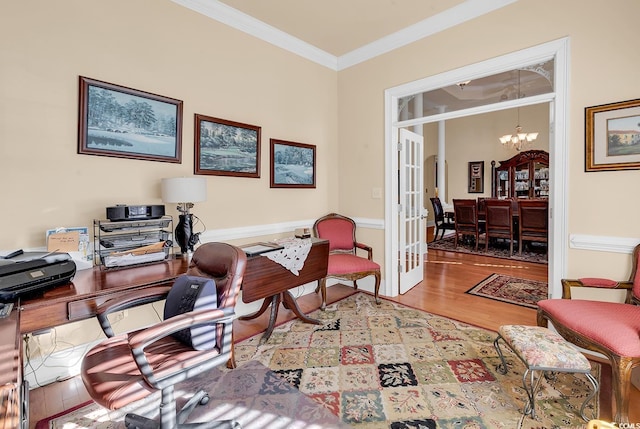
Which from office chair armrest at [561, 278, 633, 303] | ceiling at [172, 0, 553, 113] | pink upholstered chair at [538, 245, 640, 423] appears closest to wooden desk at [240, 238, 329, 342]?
pink upholstered chair at [538, 245, 640, 423]

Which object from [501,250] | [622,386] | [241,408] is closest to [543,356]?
[622,386]

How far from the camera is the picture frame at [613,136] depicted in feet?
6.93

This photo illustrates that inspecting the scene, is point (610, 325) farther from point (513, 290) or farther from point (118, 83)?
point (118, 83)

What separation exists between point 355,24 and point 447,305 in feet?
9.93

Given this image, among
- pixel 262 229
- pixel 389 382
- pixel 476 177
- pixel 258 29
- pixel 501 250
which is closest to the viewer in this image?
pixel 389 382

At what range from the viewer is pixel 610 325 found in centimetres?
168

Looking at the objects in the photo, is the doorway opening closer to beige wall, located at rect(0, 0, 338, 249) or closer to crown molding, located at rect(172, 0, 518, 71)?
crown molding, located at rect(172, 0, 518, 71)

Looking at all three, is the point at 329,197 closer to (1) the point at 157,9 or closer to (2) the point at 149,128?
(2) the point at 149,128

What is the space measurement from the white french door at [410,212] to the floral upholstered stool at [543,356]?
1.82 metres

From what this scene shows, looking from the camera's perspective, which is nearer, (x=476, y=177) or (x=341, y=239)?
(x=341, y=239)

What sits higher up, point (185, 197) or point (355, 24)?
point (355, 24)

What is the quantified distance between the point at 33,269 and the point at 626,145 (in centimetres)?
364

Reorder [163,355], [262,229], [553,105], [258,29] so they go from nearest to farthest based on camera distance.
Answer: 1. [163,355]
2. [553,105]
3. [258,29]
4. [262,229]

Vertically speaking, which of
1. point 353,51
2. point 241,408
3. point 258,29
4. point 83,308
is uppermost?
point 353,51
